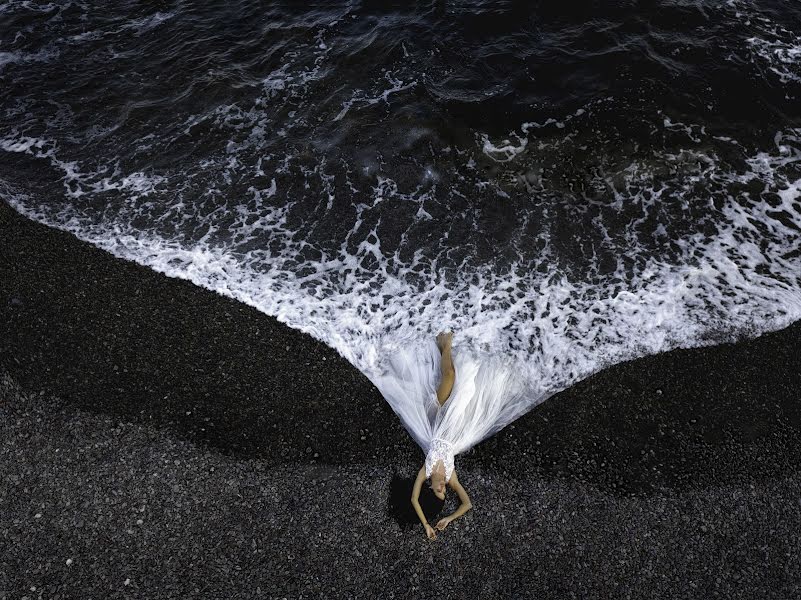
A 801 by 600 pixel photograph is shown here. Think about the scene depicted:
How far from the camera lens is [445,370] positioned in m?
9.71

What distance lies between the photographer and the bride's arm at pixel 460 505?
27.3ft

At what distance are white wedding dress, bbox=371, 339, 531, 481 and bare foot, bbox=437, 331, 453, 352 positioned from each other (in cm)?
30

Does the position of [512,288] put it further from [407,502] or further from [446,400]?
[407,502]

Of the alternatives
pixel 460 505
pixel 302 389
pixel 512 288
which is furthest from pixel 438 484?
pixel 512 288

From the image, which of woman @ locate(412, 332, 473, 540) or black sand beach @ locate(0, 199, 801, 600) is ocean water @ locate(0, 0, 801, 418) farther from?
woman @ locate(412, 332, 473, 540)

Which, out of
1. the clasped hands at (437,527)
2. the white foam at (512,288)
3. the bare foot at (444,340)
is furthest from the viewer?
the white foam at (512,288)

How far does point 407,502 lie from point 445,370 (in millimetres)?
2218

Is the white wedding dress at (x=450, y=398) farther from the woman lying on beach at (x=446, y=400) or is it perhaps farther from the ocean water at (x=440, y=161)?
the ocean water at (x=440, y=161)

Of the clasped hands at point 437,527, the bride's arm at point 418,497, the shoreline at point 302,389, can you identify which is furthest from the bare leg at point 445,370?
the clasped hands at point 437,527

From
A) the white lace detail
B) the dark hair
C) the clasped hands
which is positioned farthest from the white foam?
the clasped hands

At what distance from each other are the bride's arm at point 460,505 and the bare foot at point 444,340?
2196 mm

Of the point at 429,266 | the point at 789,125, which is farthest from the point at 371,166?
the point at 789,125

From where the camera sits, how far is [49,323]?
34.9 ft

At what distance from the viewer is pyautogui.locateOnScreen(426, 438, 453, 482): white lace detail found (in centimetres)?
863
